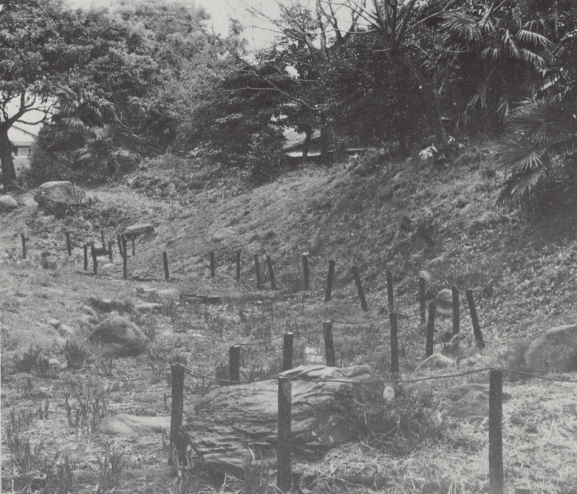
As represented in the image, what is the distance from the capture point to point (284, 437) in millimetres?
5855

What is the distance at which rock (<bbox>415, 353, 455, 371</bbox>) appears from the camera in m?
10.3

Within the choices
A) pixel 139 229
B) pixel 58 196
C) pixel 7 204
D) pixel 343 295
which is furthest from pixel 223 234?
pixel 7 204

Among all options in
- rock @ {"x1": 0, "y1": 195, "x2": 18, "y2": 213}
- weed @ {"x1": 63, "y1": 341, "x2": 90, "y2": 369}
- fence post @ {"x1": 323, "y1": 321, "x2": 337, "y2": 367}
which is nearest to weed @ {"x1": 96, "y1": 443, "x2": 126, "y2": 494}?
fence post @ {"x1": 323, "y1": 321, "x2": 337, "y2": 367}

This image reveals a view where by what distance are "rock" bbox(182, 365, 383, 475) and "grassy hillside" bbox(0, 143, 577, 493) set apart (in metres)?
0.20

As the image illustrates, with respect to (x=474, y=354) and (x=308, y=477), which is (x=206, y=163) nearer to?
(x=474, y=354)

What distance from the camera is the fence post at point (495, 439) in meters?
5.55

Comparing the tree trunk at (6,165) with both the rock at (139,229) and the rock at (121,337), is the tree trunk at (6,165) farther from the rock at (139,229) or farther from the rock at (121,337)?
the rock at (121,337)

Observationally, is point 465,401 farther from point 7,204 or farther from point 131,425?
point 7,204

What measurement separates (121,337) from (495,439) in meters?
6.84

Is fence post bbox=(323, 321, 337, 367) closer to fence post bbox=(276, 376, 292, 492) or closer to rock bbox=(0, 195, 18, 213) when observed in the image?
fence post bbox=(276, 376, 292, 492)

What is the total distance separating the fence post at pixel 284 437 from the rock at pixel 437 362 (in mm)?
4726

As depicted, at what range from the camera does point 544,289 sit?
40.9ft

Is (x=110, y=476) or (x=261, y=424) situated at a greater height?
(x=261, y=424)

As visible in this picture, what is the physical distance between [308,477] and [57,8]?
3953 cm
